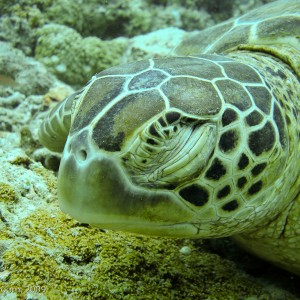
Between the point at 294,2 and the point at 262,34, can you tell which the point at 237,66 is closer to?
the point at 262,34

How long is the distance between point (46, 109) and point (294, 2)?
2.16m

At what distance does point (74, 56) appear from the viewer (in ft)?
13.0

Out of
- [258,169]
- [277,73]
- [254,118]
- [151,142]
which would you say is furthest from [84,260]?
[277,73]

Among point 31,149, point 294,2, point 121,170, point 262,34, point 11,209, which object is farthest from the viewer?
point 31,149

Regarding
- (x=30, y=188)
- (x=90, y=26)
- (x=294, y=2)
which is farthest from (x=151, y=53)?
(x=30, y=188)

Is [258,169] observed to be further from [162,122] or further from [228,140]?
[162,122]

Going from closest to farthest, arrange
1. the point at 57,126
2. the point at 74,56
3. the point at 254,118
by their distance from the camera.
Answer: the point at 254,118, the point at 57,126, the point at 74,56

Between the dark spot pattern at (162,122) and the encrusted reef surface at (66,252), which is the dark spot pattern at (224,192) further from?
the encrusted reef surface at (66,252)

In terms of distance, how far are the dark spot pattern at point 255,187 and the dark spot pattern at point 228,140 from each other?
0.19m

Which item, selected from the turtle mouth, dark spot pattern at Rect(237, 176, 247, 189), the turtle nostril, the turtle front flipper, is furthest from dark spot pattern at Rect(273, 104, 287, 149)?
the turtle front flipper

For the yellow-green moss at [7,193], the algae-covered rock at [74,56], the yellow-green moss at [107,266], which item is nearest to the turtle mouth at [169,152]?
the yellow-green moss at [107,266]

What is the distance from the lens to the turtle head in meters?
1.19

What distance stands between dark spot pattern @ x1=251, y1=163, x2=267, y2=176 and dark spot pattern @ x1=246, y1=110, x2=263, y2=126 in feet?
0.54

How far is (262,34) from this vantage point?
2.24 m
